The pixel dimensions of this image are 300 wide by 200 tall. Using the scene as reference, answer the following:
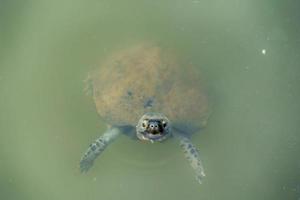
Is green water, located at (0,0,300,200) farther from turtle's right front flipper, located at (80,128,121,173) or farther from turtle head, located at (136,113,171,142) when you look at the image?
turtle head, located at (136,113,171,142)

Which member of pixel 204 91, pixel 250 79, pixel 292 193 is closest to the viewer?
pixel 292 193

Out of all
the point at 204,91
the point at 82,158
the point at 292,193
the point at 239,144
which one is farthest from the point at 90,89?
the point at 292,193

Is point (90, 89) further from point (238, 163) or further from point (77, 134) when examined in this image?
point (238, 163)

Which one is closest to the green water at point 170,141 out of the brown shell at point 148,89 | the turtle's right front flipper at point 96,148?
the turtle's right front flipper at point 96,148

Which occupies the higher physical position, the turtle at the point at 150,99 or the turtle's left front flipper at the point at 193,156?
the turtle at the point at 150,99

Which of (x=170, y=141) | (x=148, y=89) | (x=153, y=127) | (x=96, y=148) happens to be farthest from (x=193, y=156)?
(x=96, y=148)

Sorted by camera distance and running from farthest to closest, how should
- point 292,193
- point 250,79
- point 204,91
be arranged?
point 250,79, point 204,91, point 292,193

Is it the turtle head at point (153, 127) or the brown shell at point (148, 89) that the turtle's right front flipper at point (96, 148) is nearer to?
the brown shell at point (148, 89)
